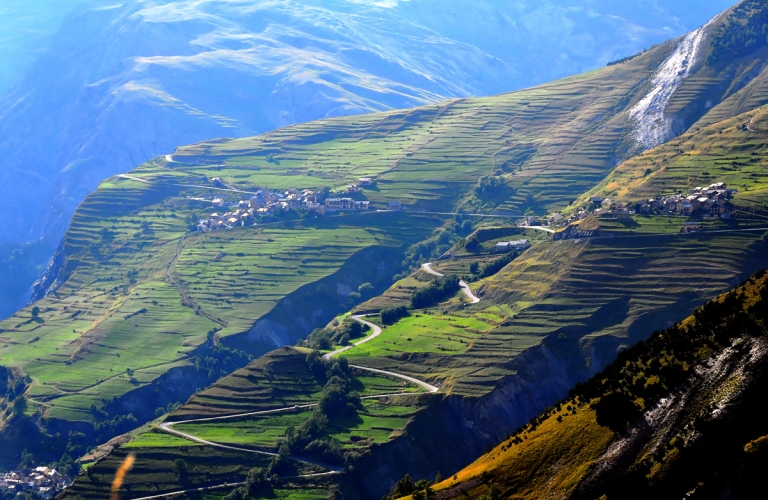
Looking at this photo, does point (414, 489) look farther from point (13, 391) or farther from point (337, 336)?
point (13, 391)

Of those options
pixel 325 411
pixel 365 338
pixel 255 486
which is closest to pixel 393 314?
pixel 365 338

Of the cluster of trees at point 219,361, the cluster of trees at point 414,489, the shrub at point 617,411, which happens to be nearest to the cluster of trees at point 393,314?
the cluster of trees at point 219,361

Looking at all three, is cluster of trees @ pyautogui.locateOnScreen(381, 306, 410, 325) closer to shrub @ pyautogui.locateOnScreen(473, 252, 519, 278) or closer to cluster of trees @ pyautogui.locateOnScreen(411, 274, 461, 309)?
cluster of trees @ pyautogui.locateOnScreen(411, 274, 461, 309)

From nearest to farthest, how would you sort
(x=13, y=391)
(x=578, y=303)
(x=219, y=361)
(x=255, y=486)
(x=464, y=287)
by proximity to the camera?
(x=255, y=486) → (x=578, y=303) → (x=464, y=287) → (x=13, y=391) → (x=219, y=361)

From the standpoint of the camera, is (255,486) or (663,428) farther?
(255,486)

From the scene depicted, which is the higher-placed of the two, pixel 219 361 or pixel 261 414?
pixel 219 361

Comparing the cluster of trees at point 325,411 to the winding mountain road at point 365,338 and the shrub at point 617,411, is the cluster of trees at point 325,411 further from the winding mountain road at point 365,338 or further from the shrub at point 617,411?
the shrub at point 617,411

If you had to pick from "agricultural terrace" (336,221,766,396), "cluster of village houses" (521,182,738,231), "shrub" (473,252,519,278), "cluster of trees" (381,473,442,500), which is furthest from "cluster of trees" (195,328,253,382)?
"cluster of trees" (381,473,442,500)
